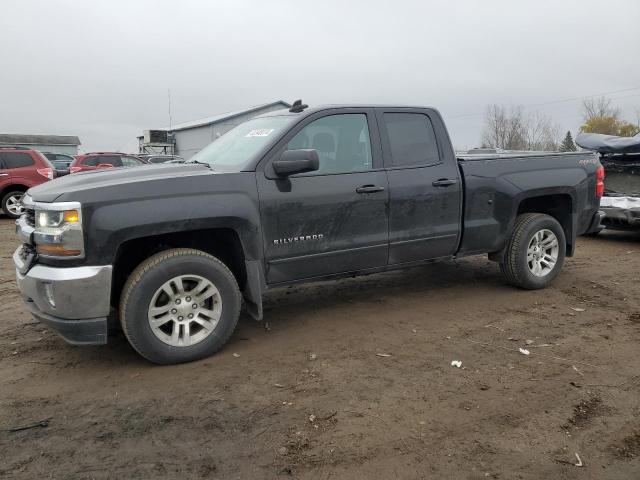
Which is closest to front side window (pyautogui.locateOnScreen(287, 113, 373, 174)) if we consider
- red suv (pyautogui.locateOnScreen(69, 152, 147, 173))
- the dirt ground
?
the dirt ground

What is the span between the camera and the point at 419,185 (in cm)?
477

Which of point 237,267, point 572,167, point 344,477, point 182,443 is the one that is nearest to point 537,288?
point 572,167

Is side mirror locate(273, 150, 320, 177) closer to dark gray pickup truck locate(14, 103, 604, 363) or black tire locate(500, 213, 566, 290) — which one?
dark gray pickup truck locate(14, 103, 604, 363)

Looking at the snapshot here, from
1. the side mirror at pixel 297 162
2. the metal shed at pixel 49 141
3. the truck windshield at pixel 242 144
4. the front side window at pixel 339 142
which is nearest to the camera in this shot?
the side mirror at pixel 297 162

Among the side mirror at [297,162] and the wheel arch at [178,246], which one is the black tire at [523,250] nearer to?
the side mirror at [297,162]

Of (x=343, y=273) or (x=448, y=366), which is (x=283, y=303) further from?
(x=448, y=366)

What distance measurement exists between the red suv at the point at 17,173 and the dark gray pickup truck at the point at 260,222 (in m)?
9.75

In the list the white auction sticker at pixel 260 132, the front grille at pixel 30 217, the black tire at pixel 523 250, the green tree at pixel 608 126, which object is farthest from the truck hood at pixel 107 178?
the green tree at pixel 608 126

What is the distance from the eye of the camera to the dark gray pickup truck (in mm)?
3516

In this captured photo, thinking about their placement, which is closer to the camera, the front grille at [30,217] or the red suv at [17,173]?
the front grille at [30,217]

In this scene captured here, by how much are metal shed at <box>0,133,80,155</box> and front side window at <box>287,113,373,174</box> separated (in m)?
58.9

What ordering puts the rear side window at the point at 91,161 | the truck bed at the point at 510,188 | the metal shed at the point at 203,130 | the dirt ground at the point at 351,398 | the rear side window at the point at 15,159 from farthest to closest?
the metal shed at the point at 203,130 < the rear side window at the point at 91,161 < the rear side window at the point at 15,159 < the truck bed at the point at 510,188 < the dirt ground at the point at 351,398

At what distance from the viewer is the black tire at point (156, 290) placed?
142 inches

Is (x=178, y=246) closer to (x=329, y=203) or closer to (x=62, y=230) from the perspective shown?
(x=62, y=230)
